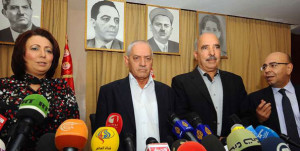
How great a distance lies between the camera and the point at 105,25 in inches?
156

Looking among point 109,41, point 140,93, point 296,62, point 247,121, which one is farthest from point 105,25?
point 296,62

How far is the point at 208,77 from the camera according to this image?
7.20ft

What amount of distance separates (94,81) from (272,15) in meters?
3.59

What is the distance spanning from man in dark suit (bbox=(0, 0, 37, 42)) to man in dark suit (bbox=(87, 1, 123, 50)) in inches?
35.9

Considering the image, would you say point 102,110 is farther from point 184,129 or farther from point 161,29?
point 161,29

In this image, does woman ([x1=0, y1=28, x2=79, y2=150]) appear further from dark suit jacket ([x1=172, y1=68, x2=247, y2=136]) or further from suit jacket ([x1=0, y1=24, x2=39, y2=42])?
suit jacket ([x1=0, y1=24, x2=39, y2=42])

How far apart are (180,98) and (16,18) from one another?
2.79 meters

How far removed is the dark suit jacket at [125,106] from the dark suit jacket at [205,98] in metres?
0.14

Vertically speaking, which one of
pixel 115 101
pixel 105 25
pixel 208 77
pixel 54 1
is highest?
pixel 54 1

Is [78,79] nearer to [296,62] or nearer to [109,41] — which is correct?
[109,41]

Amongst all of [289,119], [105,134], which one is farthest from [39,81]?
[289,119]

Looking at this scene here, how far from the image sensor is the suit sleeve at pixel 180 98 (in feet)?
6.63

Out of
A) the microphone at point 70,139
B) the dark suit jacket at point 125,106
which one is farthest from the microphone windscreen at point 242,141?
the dark suit jacket at point 125,106

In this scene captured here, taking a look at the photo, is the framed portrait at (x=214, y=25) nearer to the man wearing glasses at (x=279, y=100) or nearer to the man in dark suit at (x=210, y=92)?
the man wearing glasses at (x=279, y=100)
